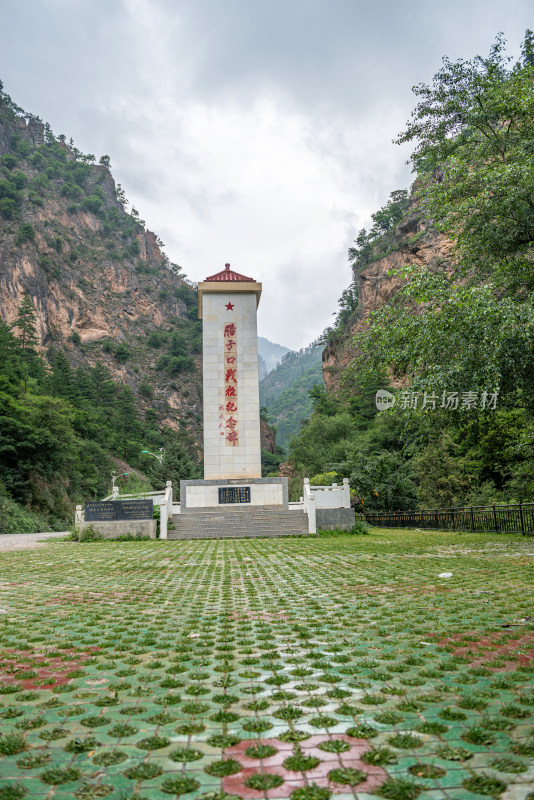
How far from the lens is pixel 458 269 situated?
11.9 metres

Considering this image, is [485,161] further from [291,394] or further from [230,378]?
[291,394]

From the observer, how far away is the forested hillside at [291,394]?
326 feet

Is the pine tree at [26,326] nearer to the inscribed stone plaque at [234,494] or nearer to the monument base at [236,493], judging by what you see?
the monument base at [236,493]

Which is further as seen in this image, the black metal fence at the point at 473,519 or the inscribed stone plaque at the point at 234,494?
the inscribed stone plaque at the point at 234,494

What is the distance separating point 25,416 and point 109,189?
235 ft

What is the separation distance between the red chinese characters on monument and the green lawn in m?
15.3

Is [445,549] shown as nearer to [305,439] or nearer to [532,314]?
[532,314]

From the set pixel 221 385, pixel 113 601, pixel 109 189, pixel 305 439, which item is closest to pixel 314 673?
pixel 113 601

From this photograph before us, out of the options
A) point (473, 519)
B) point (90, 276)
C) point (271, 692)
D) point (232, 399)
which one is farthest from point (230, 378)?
point (90, 276)

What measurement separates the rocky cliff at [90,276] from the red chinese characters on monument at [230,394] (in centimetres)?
3931

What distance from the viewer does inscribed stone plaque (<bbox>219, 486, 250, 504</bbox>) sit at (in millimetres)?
20281

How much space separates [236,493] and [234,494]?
87mm

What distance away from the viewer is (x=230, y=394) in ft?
73.7

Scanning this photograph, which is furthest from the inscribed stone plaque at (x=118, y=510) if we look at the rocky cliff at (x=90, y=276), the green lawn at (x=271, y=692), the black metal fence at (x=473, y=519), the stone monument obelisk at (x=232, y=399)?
the rocky cliff at (x=90, y=276)
